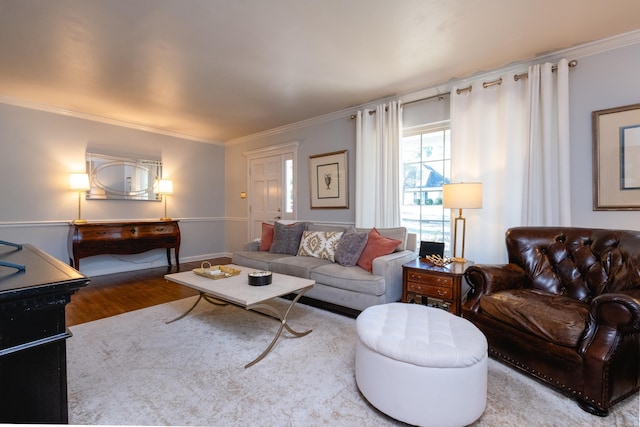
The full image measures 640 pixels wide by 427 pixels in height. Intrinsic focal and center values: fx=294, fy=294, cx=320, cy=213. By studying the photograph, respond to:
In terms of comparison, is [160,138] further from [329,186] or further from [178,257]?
[329,186]

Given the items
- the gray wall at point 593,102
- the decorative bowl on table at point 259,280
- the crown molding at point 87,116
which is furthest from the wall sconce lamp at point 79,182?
the gray wall at point 593,102

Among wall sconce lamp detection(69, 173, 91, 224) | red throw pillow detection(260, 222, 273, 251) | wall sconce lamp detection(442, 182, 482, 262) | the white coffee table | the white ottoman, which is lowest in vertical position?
the white ottoman

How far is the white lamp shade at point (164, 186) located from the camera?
5.13m

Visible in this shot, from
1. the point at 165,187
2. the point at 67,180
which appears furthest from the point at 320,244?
the point at 67,180

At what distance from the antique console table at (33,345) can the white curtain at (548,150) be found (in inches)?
129

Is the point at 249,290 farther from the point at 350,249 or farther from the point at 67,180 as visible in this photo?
the point at 67,180

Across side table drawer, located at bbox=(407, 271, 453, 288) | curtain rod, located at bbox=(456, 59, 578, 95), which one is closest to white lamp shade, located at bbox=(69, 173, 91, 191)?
side table drawer, located at bbox=(407, 271, 453, 288)

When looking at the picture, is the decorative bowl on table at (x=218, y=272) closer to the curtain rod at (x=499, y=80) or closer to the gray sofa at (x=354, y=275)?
the gray sofa at (x=354, y=275)

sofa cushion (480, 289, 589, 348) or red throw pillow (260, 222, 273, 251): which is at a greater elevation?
red throw pillow (260, 222, 273, 251)

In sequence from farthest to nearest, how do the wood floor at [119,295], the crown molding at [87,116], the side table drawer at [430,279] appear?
1. the crown molding at [87,116]
2. the wood floor at [119,295]
3. the side table drawer at [430,279]

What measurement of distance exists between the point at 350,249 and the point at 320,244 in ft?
1.60

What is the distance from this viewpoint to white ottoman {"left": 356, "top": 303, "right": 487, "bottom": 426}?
137 cm

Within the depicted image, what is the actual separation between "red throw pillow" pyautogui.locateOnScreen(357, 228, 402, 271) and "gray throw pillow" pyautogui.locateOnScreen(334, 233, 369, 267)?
0.16ft

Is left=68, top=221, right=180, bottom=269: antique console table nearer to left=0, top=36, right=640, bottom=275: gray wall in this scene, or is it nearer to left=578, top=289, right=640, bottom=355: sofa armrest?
left=0, top=36, right=640, bottom=275: gray wall
